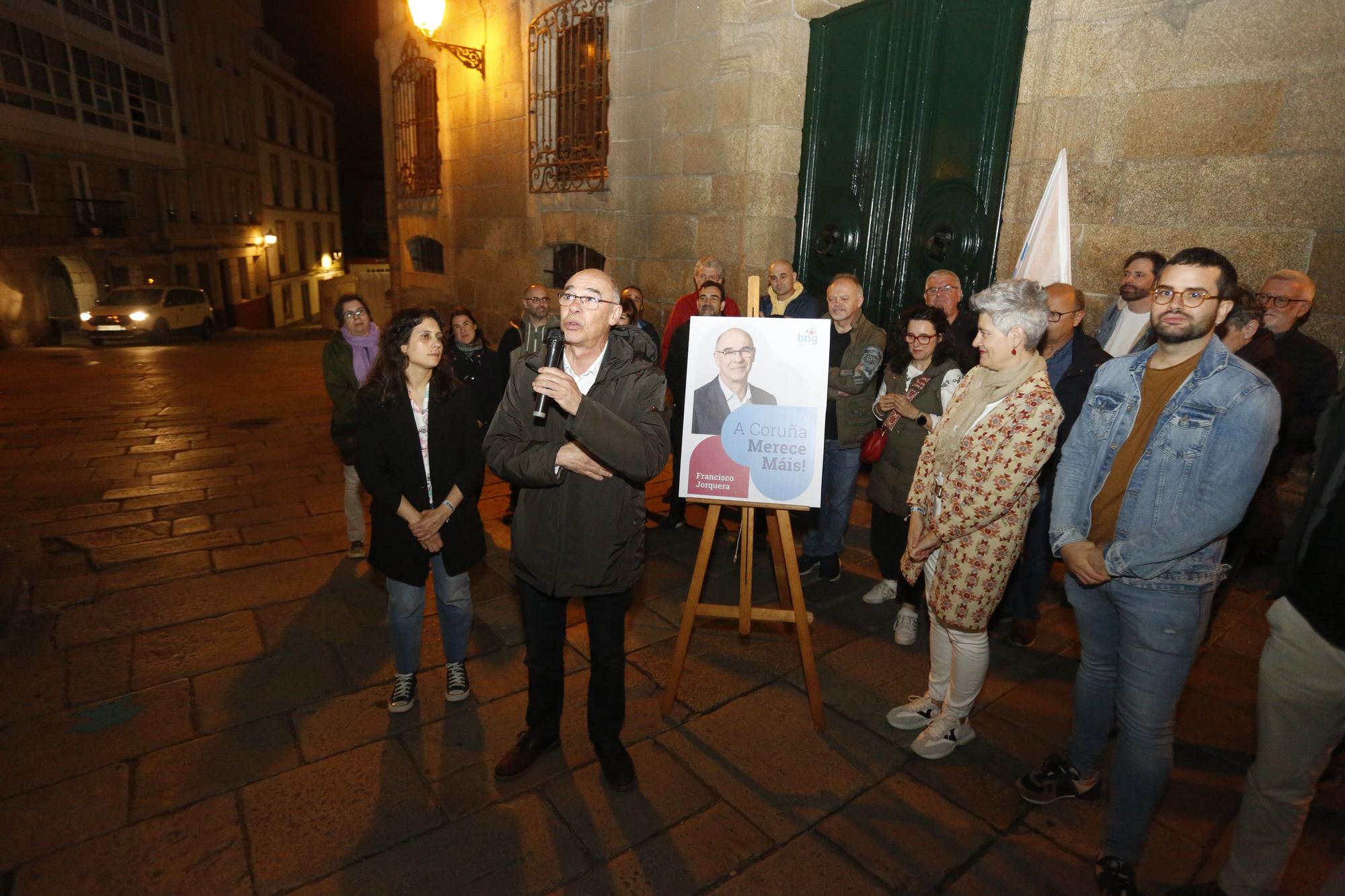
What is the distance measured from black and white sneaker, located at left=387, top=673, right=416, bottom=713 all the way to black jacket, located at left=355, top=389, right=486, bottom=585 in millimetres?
555

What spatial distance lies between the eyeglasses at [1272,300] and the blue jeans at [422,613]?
180 inches

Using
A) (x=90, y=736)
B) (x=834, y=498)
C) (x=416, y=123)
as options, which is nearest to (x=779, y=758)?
(x=834, y=498)

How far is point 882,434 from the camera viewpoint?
4352mm

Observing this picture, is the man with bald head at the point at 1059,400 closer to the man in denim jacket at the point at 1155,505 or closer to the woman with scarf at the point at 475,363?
the man in denim jacket at the point at 1155,505

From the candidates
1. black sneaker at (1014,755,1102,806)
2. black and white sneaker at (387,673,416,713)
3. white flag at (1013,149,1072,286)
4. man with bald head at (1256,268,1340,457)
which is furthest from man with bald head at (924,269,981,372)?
black and white sneaker at (387,673,416,713)

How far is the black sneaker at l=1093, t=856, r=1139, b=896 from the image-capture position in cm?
247

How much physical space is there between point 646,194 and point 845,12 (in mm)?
2719

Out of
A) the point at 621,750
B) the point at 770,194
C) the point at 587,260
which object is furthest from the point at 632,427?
the point at 587,260

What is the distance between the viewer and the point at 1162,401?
2.35 m

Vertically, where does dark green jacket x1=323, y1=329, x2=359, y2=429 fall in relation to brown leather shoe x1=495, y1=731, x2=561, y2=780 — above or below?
above

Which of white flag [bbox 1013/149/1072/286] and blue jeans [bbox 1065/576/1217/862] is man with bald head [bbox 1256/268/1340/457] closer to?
white flag [bbox 1013/149/1072/286]

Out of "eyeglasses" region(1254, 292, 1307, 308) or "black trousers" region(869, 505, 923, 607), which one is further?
"black trousers" region(869, 505, 923, 607)

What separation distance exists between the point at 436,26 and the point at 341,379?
722 centimetres

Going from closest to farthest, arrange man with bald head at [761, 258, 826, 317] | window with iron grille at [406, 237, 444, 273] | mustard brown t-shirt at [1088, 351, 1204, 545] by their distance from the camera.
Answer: mustard brown t-shirt at [1088, 351, 1204, 545]
man with bald head at [761, 258, 826, 317]
window with iron grille at [406, 237, 444, 273]
